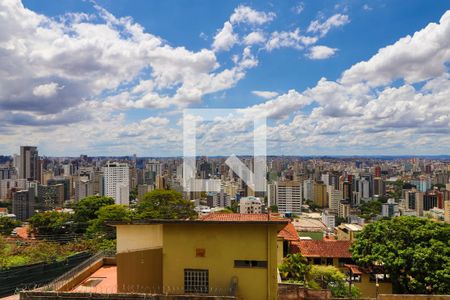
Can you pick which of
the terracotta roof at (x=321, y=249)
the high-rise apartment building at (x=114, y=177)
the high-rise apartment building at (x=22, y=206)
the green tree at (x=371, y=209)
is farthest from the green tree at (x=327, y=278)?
the high-rise apartment building at (x=114, y=177)

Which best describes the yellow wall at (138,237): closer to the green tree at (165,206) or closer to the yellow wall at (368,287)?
the yellow wall at (368,287)

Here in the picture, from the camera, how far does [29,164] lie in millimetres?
78188

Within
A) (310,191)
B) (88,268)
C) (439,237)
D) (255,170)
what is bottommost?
(310,191)

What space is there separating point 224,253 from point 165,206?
16.8 meters

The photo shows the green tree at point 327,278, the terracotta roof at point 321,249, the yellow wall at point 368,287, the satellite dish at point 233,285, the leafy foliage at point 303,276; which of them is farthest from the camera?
the terracotta roof at point 321,249

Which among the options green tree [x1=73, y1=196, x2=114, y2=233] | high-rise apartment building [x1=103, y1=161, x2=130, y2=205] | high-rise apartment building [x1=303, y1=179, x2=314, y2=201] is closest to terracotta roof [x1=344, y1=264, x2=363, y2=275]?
green tree [x1=73, y1=196, x2=114, y2=233]

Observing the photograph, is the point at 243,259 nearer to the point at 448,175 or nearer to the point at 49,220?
the point at 49,220

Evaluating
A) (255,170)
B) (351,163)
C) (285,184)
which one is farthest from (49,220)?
(351,163)

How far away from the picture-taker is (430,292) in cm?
1238

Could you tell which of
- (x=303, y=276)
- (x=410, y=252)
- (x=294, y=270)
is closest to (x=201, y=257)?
(x=294, y=270)

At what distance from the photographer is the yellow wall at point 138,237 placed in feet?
18.5

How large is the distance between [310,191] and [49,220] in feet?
227

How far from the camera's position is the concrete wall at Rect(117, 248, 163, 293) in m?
5.57

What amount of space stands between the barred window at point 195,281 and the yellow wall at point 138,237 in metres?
0.65
